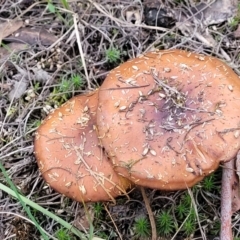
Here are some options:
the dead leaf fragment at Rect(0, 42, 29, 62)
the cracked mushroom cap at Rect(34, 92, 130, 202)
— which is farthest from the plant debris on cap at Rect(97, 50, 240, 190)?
the dead leaf fragment at Rect(0, 42, 29, 62)

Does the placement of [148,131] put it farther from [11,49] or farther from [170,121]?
[11,49]

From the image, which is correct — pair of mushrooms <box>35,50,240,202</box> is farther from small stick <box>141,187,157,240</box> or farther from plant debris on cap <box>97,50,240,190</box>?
small stick <box>141,187,157,240</box>

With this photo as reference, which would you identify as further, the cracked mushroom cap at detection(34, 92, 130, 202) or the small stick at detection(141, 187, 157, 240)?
the small stick at detection(141, 187, 157, 240)

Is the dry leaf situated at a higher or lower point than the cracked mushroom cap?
higher

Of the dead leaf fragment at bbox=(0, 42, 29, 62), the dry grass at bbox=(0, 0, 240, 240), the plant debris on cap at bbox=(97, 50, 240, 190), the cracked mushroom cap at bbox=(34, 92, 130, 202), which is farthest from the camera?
the dead leaf fragment at bbox=(0, 42, 29, 62)

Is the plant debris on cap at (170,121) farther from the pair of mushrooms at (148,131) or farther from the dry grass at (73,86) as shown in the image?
the dry grass at (73,86)

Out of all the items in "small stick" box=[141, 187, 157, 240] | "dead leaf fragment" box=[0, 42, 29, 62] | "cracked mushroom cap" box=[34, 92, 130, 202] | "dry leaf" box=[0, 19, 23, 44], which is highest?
"dry leaf" box=[0, 19, 23, 44]

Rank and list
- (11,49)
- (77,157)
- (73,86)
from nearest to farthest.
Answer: (77,157), (73,86), (11,49)

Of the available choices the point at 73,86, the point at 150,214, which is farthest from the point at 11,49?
the point at 150,214
